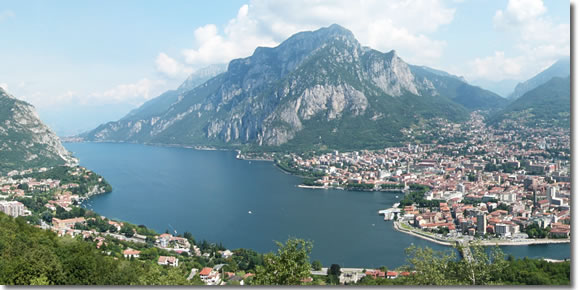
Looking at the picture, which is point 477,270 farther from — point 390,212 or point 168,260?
point 390,212

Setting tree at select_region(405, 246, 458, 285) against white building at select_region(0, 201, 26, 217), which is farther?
white building at select_region(0, 201, 26, 217)

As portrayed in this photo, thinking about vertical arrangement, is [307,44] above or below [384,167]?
above

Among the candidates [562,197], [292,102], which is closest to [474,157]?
[562,197]

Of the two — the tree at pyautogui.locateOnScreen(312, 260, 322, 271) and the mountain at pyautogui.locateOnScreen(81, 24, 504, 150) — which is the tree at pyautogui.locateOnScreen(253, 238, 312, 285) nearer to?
the tree at pyautogui.locateOnScreen(312, 260, 322, 271)

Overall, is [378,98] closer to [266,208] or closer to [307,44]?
[307,44]

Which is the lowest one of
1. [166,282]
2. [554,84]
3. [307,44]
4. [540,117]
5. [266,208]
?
[266,208]

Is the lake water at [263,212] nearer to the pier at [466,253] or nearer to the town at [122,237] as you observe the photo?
the town at [122,237]

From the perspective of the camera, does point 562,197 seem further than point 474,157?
No

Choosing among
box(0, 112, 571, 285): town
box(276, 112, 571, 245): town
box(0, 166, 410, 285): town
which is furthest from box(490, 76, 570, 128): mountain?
box(0, 166, 410, 285): town
